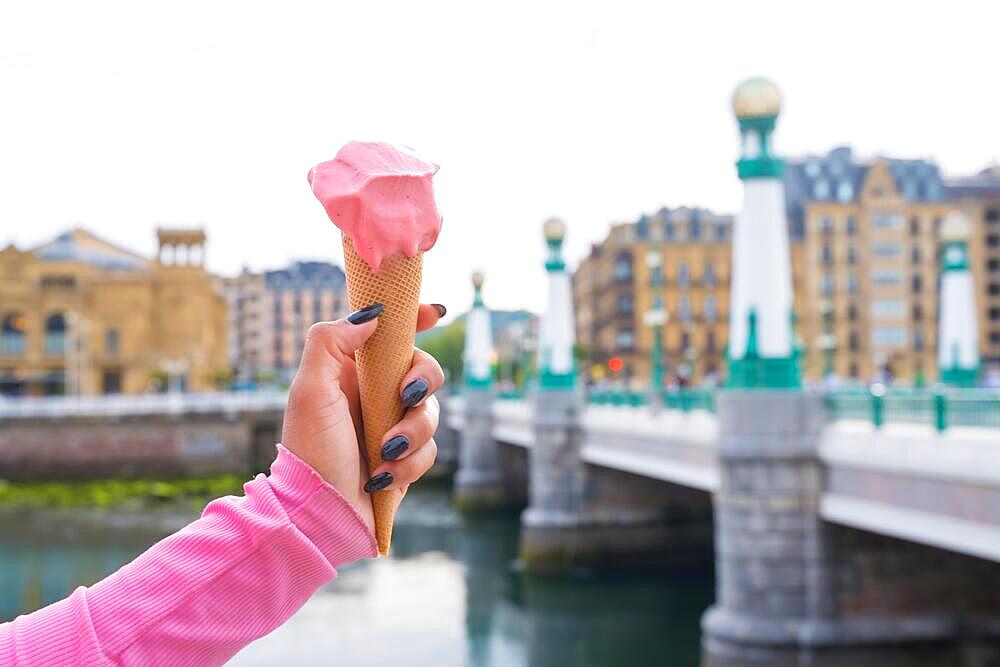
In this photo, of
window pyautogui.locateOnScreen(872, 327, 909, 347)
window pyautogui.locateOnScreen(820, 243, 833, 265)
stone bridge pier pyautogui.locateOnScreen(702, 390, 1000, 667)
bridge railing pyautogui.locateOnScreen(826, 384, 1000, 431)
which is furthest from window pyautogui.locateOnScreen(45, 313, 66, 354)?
bridge railing pyautogui.locateOnScreen(826, 384, 1000, 431)

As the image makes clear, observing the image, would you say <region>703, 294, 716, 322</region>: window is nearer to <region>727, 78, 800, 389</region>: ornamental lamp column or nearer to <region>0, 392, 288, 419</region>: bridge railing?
<region>0, 392, 288, 419</region>: bridge railing

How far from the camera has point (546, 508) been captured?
2633cm

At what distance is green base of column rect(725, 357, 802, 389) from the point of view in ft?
47.3

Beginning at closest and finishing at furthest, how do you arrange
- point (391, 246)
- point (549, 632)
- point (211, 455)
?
point (391, 246) → point (549, 632) → point (211, 455)

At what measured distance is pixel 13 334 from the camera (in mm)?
63406

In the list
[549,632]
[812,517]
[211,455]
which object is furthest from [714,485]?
[211,455]

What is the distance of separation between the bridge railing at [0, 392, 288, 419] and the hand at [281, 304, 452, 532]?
5002 centimetres

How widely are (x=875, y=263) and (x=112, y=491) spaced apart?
149 feet

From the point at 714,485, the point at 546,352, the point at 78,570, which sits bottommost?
the point at 78,570

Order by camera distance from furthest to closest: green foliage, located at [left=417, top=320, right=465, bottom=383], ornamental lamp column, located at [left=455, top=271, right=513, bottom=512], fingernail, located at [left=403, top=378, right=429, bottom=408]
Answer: green foliage, located at [left=417, top=320, right=465, bottom=383] → ornamental lamp column, located at [left=455, top=271, right=513, bottom=512] → fingernail, located at [left=403, top=378, right=429, bottom=408]

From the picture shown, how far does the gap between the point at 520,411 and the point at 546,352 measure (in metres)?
6.04

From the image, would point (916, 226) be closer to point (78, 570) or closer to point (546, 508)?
point (546, 508)

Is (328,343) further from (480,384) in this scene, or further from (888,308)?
(888,308)

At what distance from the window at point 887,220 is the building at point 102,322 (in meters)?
39.5
